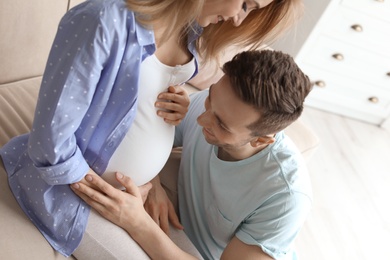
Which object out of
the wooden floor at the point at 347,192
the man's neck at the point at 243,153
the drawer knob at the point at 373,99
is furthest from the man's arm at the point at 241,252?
the drawer knob at the point at 373,99

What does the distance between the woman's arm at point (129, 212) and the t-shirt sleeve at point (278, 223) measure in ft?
0.61

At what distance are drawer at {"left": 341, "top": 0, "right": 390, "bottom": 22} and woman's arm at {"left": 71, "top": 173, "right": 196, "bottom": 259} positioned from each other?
6.56 feet

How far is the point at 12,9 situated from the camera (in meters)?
1.35

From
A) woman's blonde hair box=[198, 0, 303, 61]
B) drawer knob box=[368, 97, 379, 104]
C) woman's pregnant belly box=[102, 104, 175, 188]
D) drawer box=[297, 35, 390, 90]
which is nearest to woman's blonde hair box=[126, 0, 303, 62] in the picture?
woman's blonde hair box=[198, 0, 303, 61]

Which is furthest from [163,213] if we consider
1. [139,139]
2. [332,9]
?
[332,9]

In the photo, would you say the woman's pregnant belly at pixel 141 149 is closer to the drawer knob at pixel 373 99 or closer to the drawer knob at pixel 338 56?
the drawer knob at pixel 338 56

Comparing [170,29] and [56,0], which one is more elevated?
[170,29]

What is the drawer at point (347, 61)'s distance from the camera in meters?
2.89

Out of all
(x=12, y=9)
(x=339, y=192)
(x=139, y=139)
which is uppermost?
(x=12, y=9)

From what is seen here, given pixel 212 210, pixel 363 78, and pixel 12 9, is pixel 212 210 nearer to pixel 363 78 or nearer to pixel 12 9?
pixel 12 9

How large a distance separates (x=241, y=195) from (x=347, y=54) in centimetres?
198

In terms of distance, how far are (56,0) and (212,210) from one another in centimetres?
79

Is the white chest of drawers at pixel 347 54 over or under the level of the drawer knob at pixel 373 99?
over

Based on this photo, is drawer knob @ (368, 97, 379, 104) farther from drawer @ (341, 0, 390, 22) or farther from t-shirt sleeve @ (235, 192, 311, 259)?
t-shirt sleeve @ (235, 192, 311, 259)
